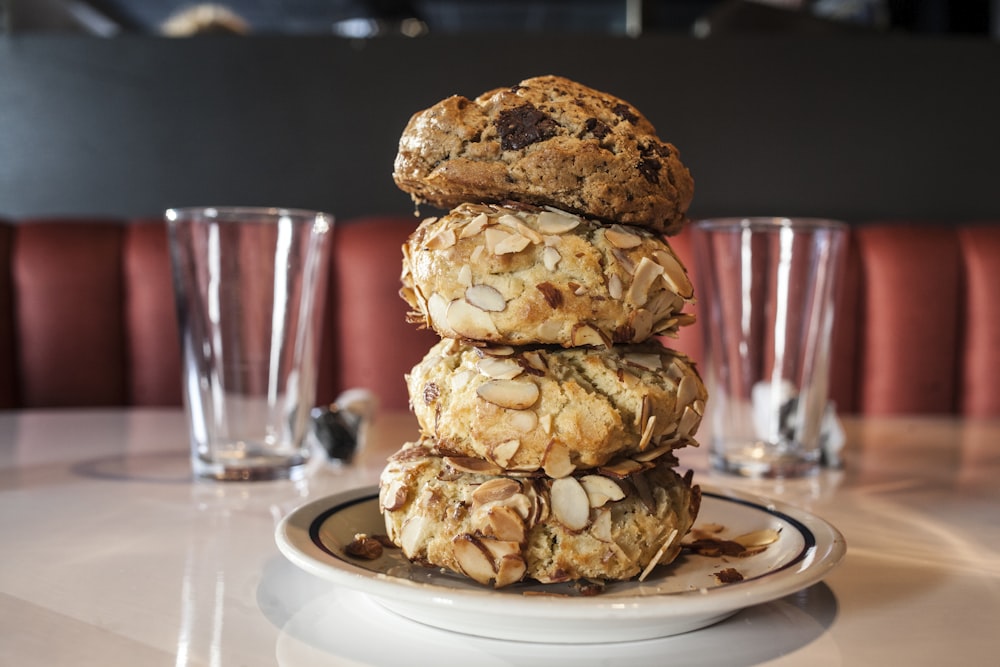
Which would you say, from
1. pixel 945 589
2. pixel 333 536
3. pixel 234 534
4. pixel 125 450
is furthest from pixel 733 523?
pixel 125 450

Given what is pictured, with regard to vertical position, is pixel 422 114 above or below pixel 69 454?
above

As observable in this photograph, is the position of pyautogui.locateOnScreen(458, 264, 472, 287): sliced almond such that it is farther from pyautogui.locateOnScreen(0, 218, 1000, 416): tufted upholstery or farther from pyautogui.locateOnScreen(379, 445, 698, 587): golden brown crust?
pyautogui.locateOnScreen(0, 218, 1000, 416): tufted upholstery

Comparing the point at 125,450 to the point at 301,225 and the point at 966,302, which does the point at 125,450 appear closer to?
the point at 301,225

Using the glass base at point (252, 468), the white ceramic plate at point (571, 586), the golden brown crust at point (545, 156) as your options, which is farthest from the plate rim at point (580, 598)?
the glass base at point (252, 468)

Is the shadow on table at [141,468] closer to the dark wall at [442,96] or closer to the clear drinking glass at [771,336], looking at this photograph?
the clear drinking glass at [771,336]

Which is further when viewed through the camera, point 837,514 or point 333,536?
point 837,514

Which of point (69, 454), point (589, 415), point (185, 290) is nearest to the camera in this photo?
point (589, 415)

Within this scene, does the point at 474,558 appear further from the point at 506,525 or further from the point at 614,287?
the point at 614,287

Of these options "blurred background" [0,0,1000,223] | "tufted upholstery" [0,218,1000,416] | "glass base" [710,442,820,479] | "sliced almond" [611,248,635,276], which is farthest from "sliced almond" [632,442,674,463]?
"blurred background" [0,0,1000,223]
